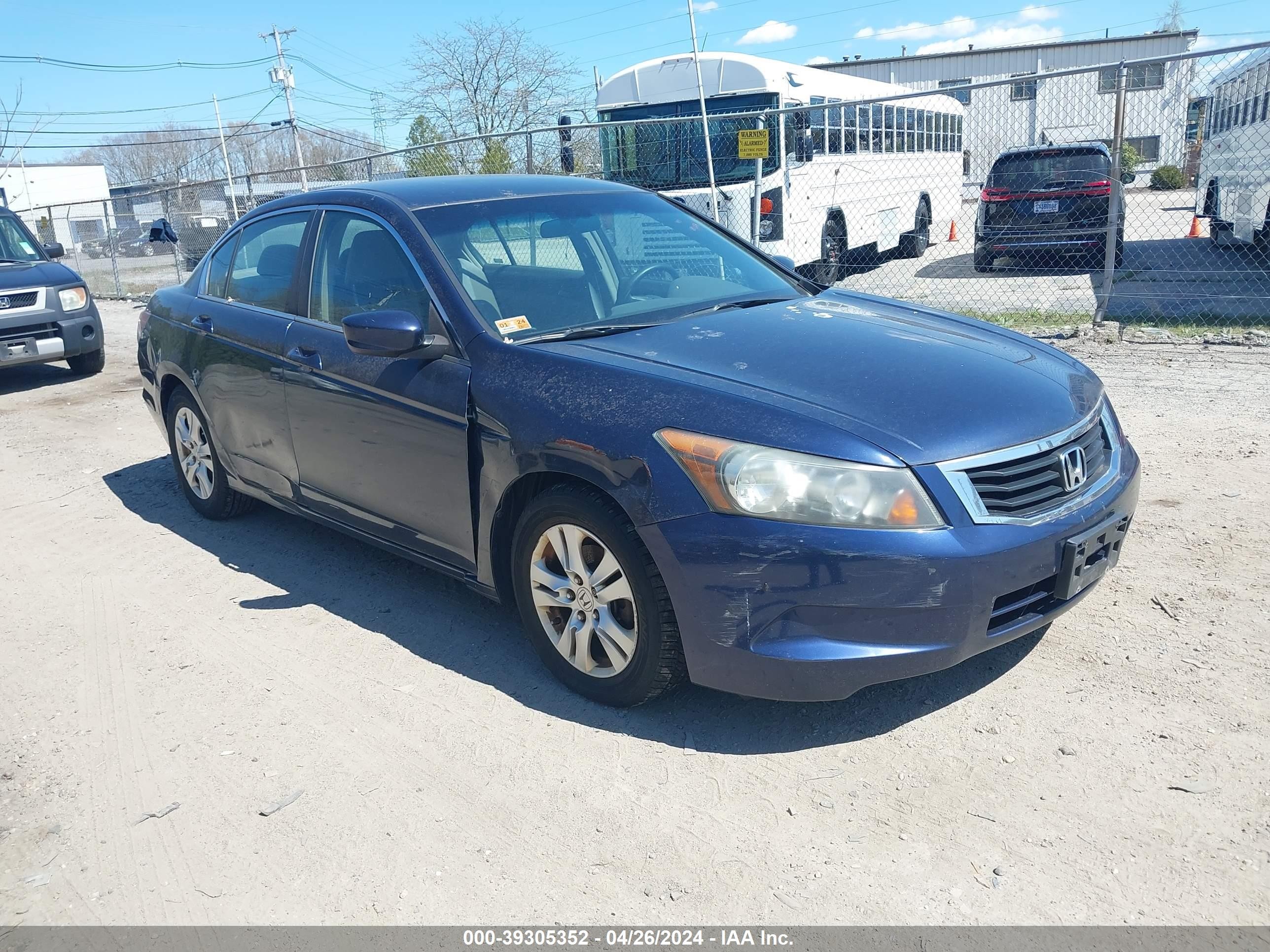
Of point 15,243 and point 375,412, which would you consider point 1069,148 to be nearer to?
point 375,412

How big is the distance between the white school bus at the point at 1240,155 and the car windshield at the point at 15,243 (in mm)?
13465

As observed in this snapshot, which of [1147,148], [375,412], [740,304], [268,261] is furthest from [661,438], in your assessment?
[1147,148]

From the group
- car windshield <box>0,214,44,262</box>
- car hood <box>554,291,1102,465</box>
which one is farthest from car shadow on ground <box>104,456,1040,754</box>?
car windshield <box>0,214,44,262</box>

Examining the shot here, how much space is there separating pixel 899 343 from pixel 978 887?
1843mm

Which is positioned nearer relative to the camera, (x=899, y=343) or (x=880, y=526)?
(x=880, y=526)

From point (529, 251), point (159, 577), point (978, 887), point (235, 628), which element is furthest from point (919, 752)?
point (159, 577)

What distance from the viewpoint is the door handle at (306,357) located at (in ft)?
14.2

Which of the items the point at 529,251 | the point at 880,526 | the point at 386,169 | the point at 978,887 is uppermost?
the point at 386,169

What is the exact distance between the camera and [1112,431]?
3637mm

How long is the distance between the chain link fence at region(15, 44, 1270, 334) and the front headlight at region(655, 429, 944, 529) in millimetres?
6716

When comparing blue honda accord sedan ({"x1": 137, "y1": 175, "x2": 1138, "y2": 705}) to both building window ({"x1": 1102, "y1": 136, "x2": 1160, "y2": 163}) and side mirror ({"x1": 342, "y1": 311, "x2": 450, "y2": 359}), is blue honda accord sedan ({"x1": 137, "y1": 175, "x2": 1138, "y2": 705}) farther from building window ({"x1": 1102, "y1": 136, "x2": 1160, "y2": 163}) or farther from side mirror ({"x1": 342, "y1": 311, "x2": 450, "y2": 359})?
building window ({"x1": 1102, "y1": 136, "x2": 1160, "y2": 163})

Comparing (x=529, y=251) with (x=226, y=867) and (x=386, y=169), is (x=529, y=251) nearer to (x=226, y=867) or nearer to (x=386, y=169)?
(x=226, y=867)

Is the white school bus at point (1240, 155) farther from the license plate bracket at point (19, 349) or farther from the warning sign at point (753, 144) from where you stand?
the license plate bracket at point (19, 349)

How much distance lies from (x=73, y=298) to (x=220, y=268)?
21.0 feet
